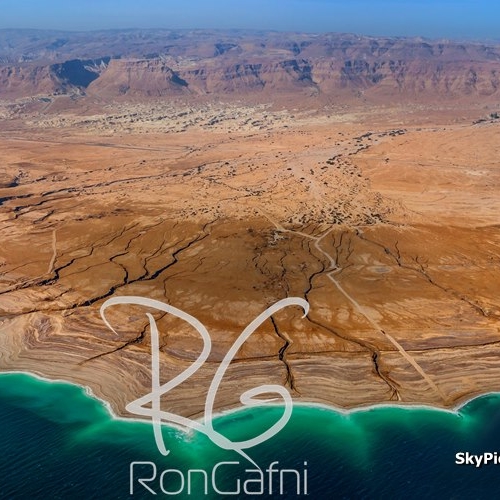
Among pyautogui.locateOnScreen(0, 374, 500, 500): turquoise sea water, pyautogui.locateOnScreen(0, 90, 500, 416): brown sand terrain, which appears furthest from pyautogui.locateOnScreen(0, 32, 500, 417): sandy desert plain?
pyautogui.locateOnScreen(0, 374, 500, 500): turquoise sea water

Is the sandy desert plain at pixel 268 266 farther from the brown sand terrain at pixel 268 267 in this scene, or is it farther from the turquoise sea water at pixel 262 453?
the turquoise sea water at pixel 262 453

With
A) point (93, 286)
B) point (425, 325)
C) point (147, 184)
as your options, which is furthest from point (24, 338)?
point (147, 184)

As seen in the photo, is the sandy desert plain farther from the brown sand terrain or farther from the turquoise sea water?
the turquoise sea water

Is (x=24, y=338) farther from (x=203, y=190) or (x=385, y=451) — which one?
(x=203, y=190)

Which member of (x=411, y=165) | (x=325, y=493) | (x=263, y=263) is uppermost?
(x=411, y=165)

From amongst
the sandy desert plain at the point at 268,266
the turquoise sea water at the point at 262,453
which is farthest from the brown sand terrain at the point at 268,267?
the turquoise sea water at the point at 262,453

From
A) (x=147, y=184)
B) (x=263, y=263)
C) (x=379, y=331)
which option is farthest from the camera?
(x=147, y=184)
